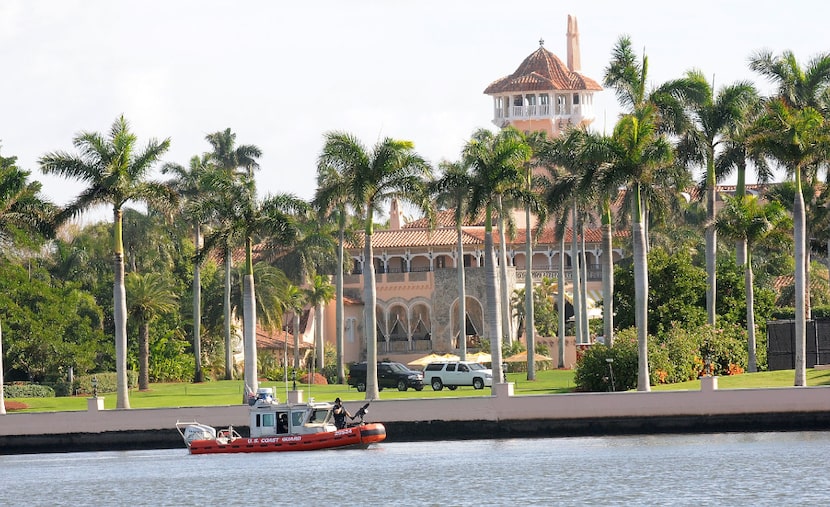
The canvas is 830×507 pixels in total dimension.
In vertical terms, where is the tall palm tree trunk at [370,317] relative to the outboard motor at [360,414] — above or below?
above

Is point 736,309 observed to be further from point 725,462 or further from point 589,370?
point 725,462

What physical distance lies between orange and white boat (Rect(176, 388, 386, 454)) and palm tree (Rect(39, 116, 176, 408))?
7.40 metres

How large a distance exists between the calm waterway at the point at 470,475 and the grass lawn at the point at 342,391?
6.59 meters

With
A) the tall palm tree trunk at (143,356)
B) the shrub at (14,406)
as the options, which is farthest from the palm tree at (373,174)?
the tall palm tree trunk at (143,356)

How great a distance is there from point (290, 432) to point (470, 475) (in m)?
10.8

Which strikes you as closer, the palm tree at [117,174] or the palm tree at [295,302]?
the palm tree at [117,174]

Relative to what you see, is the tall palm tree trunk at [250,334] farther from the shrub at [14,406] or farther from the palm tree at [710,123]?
the palm tree at [710,123]

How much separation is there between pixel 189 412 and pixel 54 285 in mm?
31475

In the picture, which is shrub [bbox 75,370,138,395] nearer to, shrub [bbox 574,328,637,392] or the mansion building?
the mansion building

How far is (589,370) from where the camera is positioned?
206 ft

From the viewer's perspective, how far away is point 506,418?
5734cm

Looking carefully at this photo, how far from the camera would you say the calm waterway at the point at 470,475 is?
1620 inches

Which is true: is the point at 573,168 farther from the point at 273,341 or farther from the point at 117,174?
the point at 273,341

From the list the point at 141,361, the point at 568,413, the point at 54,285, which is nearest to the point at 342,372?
the point at 141,361
